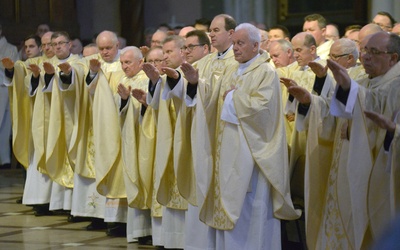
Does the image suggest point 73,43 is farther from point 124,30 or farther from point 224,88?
point 224,88

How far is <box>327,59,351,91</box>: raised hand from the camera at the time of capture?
5500 mm

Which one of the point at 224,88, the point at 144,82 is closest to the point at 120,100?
the point at 144,82

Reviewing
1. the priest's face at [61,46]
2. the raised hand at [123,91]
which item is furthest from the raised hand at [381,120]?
the priest's face at [61,46]

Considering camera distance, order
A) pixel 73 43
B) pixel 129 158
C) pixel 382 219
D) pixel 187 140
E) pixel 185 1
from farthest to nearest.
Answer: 1. pixel 185 1
2. pixel 73 43
3. pixel 129 158
4. pixel 187 140
5. pixel 382 219

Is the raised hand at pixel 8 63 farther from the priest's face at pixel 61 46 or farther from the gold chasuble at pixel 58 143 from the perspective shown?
the gold chasuble at pixel 58 143

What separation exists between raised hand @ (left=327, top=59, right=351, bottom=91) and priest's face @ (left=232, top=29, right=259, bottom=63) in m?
1.08

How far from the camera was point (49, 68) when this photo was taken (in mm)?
9102

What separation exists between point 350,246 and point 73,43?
6.24 m

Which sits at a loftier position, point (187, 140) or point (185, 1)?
point (185, 1)

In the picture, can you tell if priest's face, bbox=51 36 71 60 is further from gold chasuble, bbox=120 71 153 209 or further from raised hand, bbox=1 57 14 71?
gold chasuble, bbox=120 71 153 209

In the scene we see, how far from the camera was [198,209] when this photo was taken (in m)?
7.06

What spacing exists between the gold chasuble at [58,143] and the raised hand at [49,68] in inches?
4.6

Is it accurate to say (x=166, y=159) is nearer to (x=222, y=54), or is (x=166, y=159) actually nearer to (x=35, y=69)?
(x=222, y=54)

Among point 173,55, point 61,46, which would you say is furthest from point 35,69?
point 173,55
